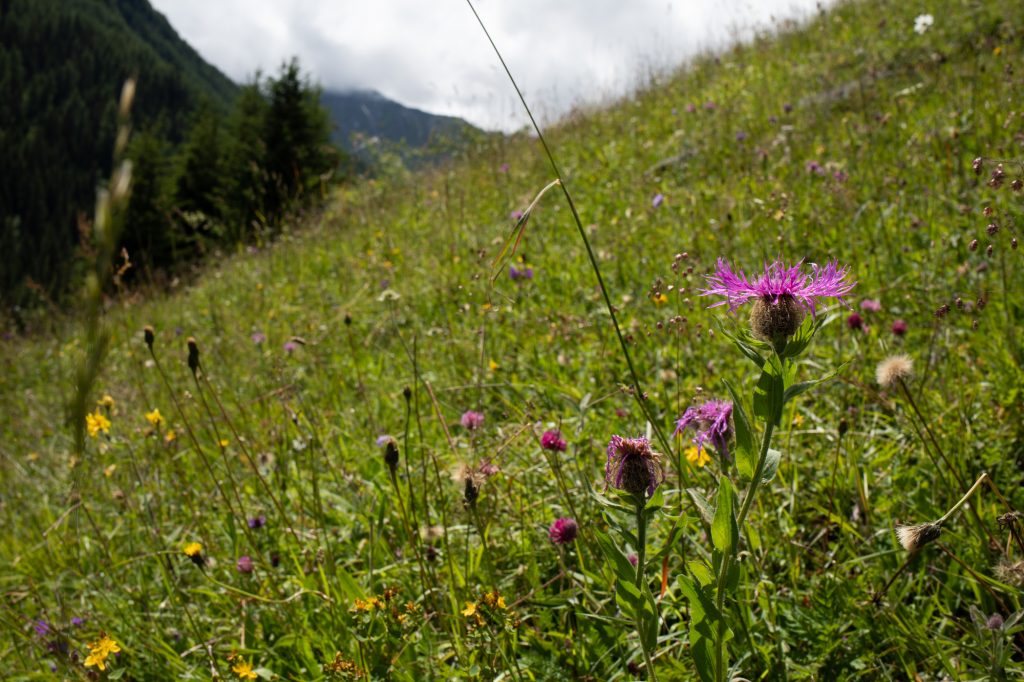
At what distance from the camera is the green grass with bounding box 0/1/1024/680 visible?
49.4 inches

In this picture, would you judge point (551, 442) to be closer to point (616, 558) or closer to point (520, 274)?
point (616, 558)

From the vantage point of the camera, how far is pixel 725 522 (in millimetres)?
746

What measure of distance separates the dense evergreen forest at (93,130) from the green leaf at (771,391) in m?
10.4

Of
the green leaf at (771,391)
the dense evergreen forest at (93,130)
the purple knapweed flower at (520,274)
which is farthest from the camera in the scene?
the dense evergreen forest at (93,130)

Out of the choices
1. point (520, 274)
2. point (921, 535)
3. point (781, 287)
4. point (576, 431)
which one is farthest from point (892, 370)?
point (520, 274)

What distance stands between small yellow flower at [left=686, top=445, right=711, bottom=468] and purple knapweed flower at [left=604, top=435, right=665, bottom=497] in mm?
478

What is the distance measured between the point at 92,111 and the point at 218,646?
97.2 m

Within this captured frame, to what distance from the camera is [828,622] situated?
1202 mm

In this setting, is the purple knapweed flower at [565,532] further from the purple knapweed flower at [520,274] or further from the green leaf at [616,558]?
the purple knapweed flower at [520,274]

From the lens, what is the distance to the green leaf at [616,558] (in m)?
0.79

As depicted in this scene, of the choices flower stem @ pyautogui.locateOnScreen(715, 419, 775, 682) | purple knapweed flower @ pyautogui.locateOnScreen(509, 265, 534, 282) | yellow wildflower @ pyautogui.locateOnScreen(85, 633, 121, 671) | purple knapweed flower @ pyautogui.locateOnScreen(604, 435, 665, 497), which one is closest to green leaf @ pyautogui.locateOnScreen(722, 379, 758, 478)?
flower stem @ pyautogui.locateOnScreen(715, 419, 775, 682)

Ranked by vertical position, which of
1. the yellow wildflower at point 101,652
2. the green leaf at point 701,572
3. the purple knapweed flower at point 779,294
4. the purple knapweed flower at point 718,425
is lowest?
the yellow wildflower at point 101,652

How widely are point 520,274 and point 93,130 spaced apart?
93.3 m

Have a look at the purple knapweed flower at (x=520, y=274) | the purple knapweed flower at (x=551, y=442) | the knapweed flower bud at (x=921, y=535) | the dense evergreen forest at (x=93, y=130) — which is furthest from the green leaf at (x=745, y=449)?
the dense evergreen forest at (x=93, y=130)
